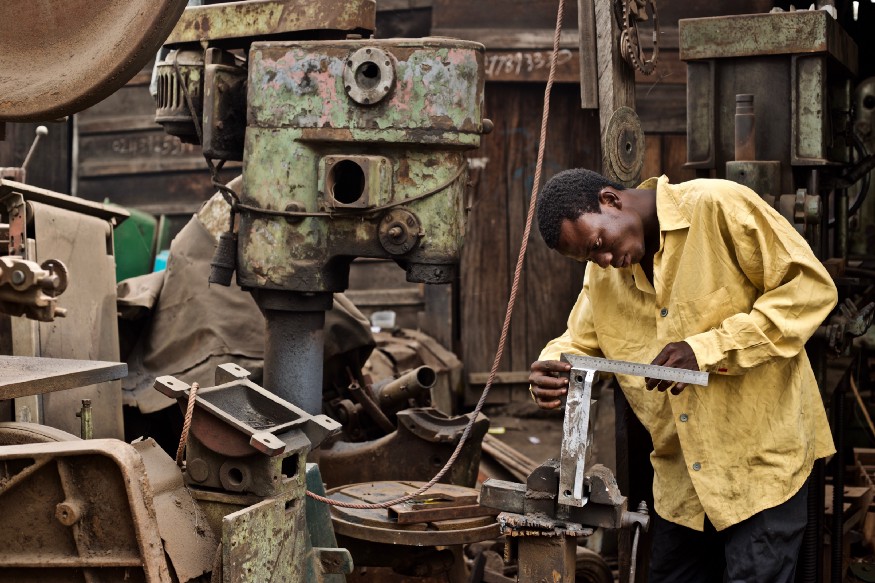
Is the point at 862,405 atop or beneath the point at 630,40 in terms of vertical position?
beneath

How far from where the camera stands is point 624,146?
400 centimetres

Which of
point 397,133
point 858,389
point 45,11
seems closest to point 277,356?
point 397,133

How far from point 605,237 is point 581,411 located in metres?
0.51

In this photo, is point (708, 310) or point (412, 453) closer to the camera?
point (708, 310)

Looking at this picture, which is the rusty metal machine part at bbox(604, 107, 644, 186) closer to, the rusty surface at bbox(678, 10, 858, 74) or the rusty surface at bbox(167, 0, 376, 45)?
the rusty surface at bbox(678, 10, 858, 74)

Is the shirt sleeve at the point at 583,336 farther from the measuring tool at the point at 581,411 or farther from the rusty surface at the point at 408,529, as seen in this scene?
the rusty surface at the point at 408,529

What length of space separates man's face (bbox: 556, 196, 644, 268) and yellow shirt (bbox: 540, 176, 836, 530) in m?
0.07

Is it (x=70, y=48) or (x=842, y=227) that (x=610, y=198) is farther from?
(x=842, y=227)

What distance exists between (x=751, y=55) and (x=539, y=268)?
2.90 meters

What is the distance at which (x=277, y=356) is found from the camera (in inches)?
180

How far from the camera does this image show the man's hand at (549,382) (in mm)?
3135

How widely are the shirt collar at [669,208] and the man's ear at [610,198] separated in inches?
4.2

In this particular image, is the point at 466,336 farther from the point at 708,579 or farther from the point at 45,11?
the point at 45,11

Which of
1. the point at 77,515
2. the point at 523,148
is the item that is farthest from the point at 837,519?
the point at 523,148
